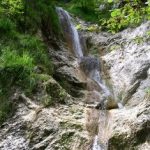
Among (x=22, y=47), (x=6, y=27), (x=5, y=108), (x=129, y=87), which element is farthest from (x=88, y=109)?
(x=6, y=27)

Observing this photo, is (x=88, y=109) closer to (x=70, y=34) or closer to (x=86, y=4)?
(x=70, y=34)

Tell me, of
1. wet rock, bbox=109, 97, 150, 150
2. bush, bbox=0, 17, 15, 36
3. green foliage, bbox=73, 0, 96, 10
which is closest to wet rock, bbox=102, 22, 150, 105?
wet rock, bbox=109, 97, 150, 150

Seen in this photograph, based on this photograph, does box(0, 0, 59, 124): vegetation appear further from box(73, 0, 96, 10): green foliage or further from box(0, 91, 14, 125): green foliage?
box(73, 0, 96, 10): green foliage

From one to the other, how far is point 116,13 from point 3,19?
693 centimetres

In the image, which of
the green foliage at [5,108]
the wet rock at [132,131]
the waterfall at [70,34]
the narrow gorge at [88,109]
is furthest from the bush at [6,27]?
the wet rock at [132,131]

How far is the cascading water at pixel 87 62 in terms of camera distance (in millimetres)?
8677

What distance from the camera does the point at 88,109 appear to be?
9.19 metres

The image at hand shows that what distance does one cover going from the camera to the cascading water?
342 inches

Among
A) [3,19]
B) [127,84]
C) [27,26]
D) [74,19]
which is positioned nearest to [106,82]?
[127,84]

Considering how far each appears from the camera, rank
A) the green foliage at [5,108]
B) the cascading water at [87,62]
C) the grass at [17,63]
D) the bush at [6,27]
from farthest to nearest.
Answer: the bush at [6,27] → the grass at [17,63] → the cascading water at [87,62] → the green foliage at [5,108]

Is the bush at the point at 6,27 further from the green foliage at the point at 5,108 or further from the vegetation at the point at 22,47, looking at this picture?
the green foliage at the point at 5,108

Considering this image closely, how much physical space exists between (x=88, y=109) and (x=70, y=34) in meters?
7.19

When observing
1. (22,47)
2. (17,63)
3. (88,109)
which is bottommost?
(88,109)

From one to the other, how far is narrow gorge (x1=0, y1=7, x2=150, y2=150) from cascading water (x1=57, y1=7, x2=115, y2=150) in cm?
3
